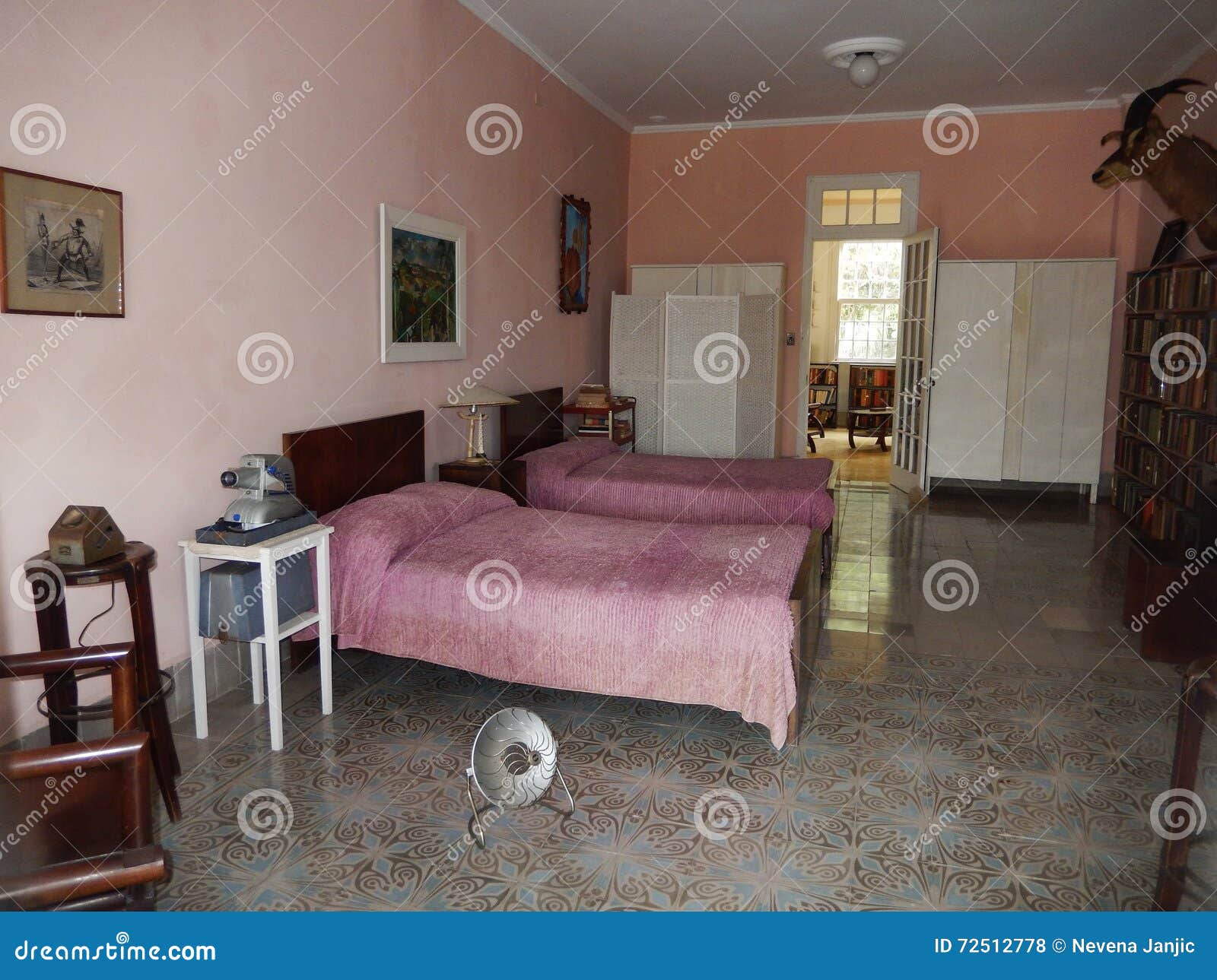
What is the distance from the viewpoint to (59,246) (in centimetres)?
253

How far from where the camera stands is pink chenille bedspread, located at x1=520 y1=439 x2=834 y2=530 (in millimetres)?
4734

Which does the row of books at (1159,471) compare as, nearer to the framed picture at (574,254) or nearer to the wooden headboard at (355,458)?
the framed picture at (574,254)

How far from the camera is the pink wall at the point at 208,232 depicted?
254 centimetres

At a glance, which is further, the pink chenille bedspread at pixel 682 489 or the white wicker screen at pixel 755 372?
the white wicker screen at pixel 755 372

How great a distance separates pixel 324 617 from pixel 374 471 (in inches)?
43.1

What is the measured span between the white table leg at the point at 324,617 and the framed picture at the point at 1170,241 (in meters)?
5.66

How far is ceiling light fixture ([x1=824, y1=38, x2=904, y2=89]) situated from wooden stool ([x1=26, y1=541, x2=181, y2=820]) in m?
5.00

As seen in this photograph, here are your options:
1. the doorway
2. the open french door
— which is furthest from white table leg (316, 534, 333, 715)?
the doorway

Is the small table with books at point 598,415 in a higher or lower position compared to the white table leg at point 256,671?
higher

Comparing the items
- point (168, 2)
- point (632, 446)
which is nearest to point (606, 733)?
point (168, 2)
